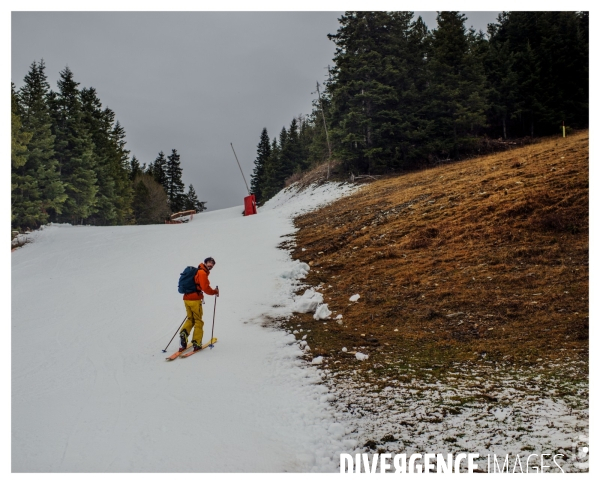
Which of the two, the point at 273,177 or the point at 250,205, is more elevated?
the point at 273,177

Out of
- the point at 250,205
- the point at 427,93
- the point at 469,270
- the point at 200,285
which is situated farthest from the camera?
the point at 250,205

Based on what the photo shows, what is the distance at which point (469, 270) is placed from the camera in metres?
9.09

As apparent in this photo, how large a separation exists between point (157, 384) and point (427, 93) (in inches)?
1226

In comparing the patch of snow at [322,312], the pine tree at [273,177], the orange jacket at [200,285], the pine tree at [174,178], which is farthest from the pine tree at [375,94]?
the pine tree at [174,178]

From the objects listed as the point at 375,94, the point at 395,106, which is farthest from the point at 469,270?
the point at 395,106

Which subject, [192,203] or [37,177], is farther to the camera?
[192,203]

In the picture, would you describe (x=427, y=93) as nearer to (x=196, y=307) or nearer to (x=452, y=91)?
(x=452, y=91)

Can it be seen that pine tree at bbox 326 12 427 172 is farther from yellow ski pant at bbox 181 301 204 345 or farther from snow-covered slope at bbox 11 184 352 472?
yellow ski pant at bbox 181 301 204 345

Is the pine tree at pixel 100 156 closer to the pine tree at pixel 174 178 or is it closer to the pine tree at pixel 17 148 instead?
the pine tree at pixel 17 148

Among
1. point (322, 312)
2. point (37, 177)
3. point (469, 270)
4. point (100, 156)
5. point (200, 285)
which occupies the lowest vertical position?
point (322, 312)

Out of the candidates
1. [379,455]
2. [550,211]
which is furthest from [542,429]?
[550,211]

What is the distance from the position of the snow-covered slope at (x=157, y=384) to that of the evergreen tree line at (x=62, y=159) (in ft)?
47.8

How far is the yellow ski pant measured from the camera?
24.0 ft

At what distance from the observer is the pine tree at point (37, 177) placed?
23.9 m
